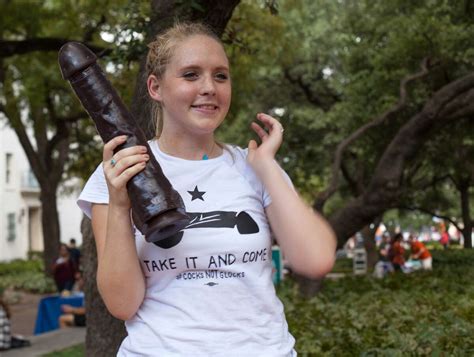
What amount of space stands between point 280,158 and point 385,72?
30.3 feet

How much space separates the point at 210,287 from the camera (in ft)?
6.88

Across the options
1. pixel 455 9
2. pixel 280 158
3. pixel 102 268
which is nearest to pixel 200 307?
pixel 102 268

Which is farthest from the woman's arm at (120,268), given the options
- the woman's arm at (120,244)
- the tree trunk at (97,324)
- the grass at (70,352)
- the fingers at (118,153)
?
the grass at (70,352)

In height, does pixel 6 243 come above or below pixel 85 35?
below

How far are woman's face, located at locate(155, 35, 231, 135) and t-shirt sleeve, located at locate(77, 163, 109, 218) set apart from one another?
10.7 inches

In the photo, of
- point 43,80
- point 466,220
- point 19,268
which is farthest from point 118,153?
point 19,268

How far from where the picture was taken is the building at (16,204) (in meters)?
49.2

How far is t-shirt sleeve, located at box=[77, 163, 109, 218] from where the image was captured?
2.21 meters

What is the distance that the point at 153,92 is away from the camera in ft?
7.72

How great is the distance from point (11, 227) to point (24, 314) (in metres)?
30.3

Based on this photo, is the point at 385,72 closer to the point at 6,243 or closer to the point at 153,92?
the point at 153,92

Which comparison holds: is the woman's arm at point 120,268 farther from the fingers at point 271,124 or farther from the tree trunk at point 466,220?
the tree trunk at point 466,220

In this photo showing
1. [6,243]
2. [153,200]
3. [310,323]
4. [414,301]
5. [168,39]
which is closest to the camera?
[153,200]

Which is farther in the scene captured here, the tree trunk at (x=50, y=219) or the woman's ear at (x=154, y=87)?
the tree trunk at (x=50, y=219)
